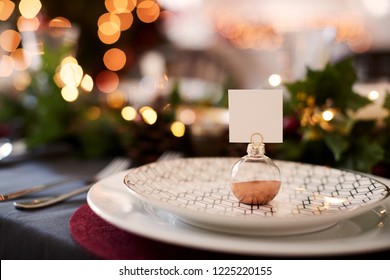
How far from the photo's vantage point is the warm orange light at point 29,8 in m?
1.90

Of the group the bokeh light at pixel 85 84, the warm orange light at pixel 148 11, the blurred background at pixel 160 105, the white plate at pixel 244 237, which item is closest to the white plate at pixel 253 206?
the white plate at pixel 244 237

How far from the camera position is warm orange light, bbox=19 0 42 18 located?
6.23 ft

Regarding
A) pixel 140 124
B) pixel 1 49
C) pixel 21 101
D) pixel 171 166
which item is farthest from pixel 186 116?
pixel 1 49

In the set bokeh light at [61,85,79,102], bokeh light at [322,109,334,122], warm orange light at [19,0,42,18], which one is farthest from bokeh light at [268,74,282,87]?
warm orange light at [19,0,42,18]

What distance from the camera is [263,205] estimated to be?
50 cm

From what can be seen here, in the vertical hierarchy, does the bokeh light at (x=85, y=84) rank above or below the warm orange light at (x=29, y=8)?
below

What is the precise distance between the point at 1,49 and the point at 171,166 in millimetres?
1793

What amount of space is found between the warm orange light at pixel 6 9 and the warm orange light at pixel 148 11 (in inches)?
23.3

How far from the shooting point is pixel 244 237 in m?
0.43

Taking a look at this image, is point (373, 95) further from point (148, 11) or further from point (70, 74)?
point (148, 11)

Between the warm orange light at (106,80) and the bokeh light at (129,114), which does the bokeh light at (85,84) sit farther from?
the warm orange light at (106,80)

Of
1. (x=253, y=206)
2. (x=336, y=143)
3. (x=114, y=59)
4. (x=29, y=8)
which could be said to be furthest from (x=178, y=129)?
(x=114, y=59)
